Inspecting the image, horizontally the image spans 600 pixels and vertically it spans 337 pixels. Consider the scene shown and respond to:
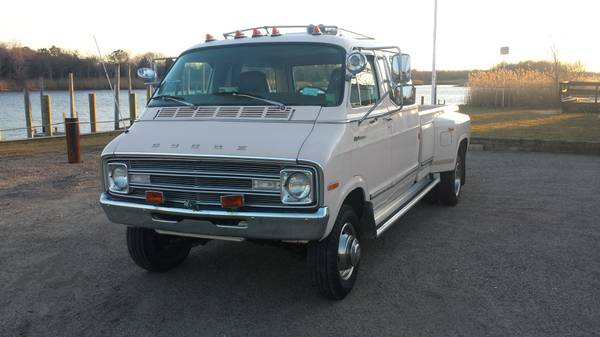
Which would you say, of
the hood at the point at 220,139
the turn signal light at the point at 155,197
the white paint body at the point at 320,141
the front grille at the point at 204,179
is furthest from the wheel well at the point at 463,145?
the turn signal light at the point at 155,197

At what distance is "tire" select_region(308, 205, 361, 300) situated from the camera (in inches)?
175

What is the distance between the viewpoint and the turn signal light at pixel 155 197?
14.6ft

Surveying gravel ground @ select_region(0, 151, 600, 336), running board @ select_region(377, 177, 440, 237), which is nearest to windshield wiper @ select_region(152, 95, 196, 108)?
gravel ground @ select_region(0, 151, 600, 336)

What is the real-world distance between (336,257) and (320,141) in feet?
3.11

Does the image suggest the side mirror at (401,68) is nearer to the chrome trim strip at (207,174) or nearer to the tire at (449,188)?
the chrome trim strip at (207,174)

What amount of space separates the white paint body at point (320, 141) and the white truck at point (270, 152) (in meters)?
0.01

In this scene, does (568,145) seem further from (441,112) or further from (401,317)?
(401,317)

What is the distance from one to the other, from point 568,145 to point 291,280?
9780mm

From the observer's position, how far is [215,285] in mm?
5078

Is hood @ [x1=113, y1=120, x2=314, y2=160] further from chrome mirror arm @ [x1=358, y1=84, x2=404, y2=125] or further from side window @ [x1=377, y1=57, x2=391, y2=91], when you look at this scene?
side window @ [x1=377, y1=57, x2=391, y2=91]

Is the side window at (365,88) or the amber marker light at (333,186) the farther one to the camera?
the side window at (365,88)

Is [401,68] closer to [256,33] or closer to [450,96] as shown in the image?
[256,33]

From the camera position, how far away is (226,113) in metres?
4.81

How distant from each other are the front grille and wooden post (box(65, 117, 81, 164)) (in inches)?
300
